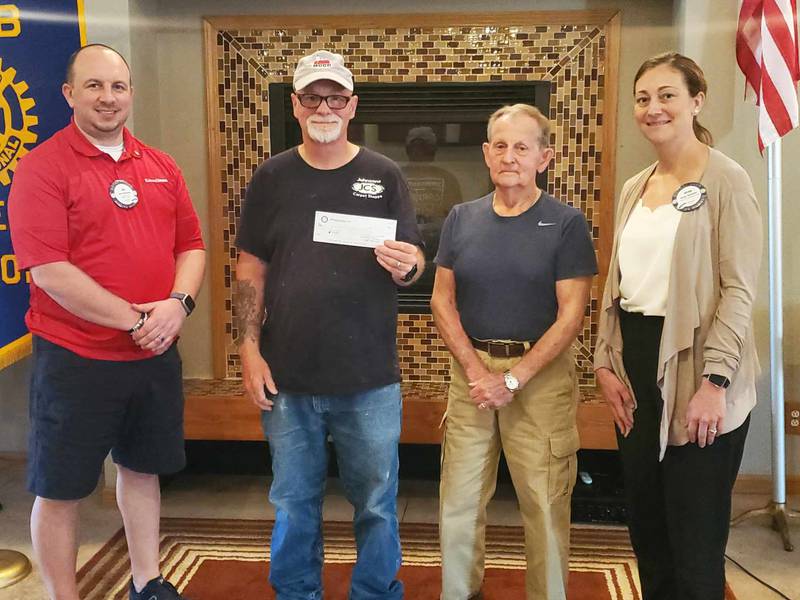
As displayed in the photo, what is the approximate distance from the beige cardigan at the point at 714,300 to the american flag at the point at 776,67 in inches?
43.8

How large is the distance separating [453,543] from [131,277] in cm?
110

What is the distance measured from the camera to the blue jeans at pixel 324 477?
198 centimetres

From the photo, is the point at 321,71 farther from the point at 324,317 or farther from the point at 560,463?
the point at 560,463

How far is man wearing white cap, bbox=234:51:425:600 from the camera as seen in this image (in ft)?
6.15

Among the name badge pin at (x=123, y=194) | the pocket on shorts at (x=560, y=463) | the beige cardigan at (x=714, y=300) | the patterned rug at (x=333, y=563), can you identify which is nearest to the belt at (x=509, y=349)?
the pocket on shorts at (x=560, y=463)

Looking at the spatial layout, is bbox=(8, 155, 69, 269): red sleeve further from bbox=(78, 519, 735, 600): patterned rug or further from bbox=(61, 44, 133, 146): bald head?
bbox=(78, 519, 735, 600): patterned rug

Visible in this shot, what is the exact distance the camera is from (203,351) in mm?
3477

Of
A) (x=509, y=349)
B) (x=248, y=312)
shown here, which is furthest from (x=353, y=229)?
(x=509, y=349)

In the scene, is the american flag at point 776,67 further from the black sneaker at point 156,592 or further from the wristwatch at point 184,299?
the black sneaker at point 156,592

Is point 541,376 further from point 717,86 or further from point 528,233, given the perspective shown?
point 717,86

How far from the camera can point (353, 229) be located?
1867mm

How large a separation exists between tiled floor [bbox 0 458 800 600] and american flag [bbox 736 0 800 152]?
54.6 inches

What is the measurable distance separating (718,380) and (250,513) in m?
1.96

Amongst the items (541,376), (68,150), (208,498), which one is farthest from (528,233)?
(208,498)
